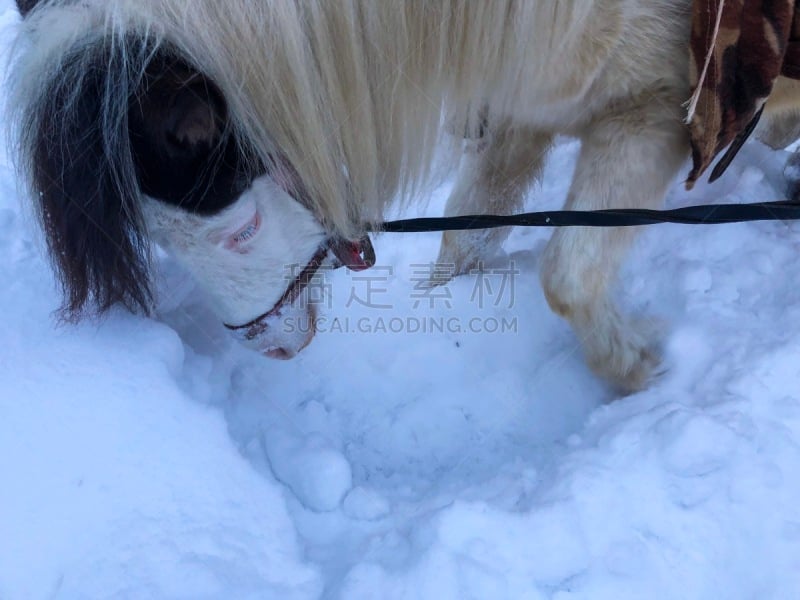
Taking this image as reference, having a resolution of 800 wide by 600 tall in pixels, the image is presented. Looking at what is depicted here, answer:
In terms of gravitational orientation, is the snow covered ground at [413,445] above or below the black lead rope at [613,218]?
below

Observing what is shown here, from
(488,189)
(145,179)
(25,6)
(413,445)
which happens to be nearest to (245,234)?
(145,179)

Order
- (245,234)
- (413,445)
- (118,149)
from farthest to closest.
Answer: (413,445) < (245,234) < (118,149)

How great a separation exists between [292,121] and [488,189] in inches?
25.4

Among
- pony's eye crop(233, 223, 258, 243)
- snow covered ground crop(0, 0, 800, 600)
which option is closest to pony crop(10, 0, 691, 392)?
pony's eye crop(233, 223, 258, 243)

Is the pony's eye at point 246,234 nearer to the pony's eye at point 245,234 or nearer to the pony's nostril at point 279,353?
the pony's eye at point 245,234

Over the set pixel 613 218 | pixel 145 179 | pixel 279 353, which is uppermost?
pixel 145 179

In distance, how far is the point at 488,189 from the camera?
1.24 meters

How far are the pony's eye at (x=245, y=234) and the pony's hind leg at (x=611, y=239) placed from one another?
474 mm

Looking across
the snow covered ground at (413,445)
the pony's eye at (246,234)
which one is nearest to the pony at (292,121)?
the pony's eye at (246,234)

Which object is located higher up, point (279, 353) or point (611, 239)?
point (611, 239)

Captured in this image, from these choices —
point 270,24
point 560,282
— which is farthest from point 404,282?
point 270,24

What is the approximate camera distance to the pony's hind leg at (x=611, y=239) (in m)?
0.83

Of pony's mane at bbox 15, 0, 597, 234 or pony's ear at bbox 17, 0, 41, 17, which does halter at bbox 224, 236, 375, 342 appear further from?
pony's ear at bbox 17, 0, 41, 17

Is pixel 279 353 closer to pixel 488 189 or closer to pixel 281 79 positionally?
pixel 281 79
